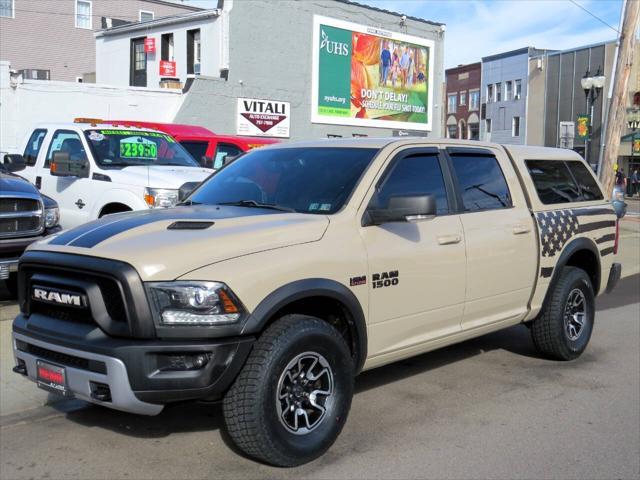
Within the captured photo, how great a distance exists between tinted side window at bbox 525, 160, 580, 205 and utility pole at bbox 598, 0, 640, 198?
29.3 feet

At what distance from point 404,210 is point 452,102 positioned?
2415 inches

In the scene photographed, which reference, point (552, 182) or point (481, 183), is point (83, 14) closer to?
point (552, 182)

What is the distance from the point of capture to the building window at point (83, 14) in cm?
3396

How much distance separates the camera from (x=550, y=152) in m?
6.58

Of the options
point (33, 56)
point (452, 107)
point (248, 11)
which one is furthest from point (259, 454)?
point (452, 107)

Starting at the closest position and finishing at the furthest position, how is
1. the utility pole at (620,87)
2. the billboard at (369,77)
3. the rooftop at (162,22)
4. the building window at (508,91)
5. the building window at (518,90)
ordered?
1. the utility pole at (620,87)
2. the rooftop at (162,22)
3. the billboard at (369,77)
4. the building window at (518,90)
5. the building window at (508,91)

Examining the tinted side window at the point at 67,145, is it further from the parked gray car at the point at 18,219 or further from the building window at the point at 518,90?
the building window at the point at 518,90

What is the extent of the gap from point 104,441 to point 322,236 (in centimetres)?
194

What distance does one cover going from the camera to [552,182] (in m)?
6.45

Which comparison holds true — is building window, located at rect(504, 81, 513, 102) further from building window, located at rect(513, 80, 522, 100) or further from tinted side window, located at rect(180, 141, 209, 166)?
tinted side window, located at rect(180, 141, 209, 166)

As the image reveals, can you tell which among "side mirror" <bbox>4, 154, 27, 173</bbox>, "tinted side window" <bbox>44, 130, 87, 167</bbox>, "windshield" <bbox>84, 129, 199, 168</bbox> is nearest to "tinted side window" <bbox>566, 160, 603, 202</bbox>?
"windshield" <bbox>84, 129, 199, 168</bbox>

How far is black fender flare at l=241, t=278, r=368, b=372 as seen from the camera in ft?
12.6

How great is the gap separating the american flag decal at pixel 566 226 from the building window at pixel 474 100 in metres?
54.6

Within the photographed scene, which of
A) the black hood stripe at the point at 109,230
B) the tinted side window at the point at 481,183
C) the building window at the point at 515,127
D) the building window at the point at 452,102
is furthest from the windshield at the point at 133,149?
the building window at the point at 452,102
